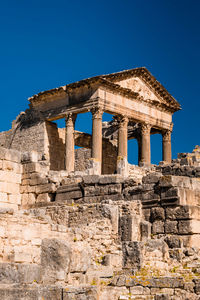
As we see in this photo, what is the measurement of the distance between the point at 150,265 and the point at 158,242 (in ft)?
3.03

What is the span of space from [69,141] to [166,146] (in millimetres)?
7183

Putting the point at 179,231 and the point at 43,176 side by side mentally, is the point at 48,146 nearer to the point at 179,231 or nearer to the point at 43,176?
the point at 43,176

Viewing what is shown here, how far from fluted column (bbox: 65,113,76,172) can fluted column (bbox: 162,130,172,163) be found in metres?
6.68

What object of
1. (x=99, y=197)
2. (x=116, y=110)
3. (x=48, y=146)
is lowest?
(x=99, y=197)

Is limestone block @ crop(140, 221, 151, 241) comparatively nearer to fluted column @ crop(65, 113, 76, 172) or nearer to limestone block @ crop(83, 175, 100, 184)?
limestone block @ crop(83, 175, 100, 184)

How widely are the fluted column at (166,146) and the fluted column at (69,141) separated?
Result: 668 cm

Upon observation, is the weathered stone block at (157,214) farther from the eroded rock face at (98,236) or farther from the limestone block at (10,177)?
the limestone block at (10,177)

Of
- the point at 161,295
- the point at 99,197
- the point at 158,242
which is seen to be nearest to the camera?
the point at 161,295

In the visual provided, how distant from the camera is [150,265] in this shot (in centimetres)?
1015

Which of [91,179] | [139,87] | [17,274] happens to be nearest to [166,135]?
[139,87]

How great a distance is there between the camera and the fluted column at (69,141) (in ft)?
Answer: 94.3

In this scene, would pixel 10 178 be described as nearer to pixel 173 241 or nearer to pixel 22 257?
pixel 173 241

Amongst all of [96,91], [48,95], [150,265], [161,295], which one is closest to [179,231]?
[150,265]

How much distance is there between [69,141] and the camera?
29.4m
